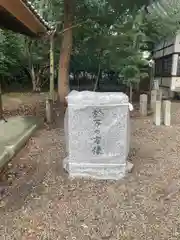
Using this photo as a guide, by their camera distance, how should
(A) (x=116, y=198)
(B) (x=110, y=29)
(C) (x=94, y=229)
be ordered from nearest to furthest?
1. (C) (x=94, y=229)
2. (A) (x=116, y=198)
3. (B) (x=110, y=29)

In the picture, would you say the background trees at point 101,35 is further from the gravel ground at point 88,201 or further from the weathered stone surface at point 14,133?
the gravel ground at point 88,201

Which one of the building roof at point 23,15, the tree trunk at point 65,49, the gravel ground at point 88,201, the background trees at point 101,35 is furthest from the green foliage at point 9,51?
the gravel ground at point 88,201

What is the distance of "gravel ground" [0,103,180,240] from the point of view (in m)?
2.87

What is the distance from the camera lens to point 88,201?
136 inches

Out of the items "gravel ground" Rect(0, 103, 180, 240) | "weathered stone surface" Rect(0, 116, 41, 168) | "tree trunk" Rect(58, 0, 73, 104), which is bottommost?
"gravel ground" Rect(0, 103, 180, 240)

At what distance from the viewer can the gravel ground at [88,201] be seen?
2867 millimetres

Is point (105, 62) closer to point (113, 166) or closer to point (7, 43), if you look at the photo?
point (7, 43)

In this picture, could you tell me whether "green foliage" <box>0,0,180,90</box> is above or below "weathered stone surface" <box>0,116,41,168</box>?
above

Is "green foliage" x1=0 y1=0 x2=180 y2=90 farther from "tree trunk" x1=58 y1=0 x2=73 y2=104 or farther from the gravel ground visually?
the gravel ground

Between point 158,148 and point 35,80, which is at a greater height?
point 35,80

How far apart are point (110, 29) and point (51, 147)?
23.2 ft

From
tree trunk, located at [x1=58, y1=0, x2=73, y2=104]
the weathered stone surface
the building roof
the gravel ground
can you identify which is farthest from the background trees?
the gravel ground

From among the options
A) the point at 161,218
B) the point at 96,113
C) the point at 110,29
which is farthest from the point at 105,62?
the point at 161,218

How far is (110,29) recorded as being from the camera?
1128 centimetres
